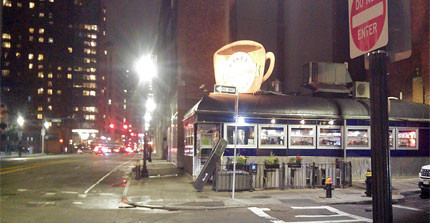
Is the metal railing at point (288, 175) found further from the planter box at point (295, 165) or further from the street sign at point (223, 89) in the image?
the street sign at point (223, 89)

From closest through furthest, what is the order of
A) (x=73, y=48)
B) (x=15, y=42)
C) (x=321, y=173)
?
1. (x=321, y=173)
2. (x=15, y=42)
3. (x=73, y=48)

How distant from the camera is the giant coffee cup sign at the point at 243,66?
23.4 metres

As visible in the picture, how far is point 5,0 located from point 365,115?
12768cm

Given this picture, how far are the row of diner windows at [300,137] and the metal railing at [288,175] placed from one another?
7.25 feet

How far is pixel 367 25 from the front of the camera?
3609 mm

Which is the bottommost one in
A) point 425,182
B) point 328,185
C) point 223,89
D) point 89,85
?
point 328,185

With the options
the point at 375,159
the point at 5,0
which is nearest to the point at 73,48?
the point at 5,0

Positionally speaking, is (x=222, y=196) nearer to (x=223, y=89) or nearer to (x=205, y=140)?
(x=223, y=89)

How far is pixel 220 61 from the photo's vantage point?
79.6ft

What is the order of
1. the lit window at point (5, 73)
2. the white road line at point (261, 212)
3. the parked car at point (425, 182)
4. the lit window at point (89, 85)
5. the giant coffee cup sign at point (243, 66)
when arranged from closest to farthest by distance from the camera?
the white road line at point (261, 212)
the parked car at point (425, 182)
the giant coffee cup sign at point (243, 66)
the lit window at point (5, 73)
the lit window at point (89, 85)

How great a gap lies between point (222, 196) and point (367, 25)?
1196cm

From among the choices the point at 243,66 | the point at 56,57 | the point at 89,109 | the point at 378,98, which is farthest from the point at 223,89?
the point at 89,109

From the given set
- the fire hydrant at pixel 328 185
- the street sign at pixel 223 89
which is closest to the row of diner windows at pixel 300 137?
the street sign at pixel 223 89

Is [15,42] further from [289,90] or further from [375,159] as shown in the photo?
[375,159]
